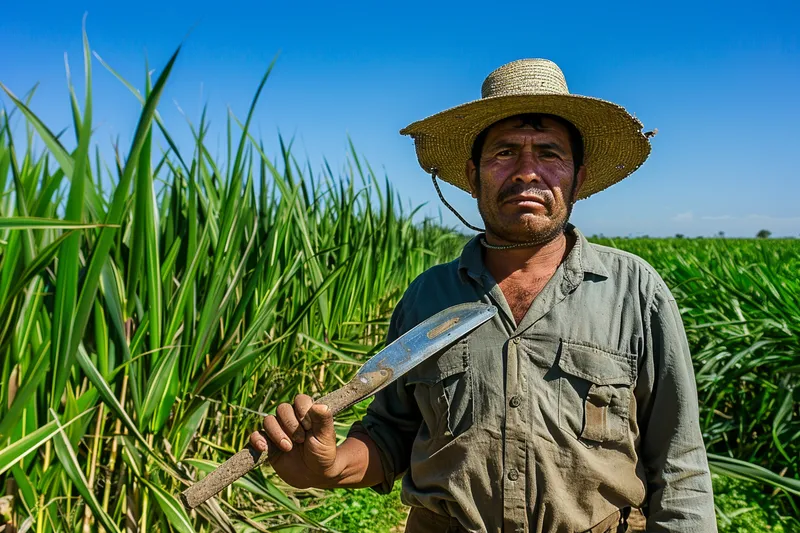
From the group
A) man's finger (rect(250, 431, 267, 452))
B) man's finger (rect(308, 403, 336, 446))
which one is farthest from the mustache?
man's finger (rect(250, 431, 267, 452))

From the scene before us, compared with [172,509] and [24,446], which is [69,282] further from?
[172,509]

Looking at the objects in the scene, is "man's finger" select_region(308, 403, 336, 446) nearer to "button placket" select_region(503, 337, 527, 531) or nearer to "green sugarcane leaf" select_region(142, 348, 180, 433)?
"button placket" select_region(503, 337, 527, 531)

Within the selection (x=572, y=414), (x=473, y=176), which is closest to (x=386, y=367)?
(x=572, y=414)

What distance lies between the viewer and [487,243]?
144cm

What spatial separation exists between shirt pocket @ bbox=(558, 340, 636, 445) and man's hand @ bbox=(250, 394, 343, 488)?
447 mm

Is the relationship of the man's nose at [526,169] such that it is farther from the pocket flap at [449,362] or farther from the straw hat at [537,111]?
the pocket flap at [449,362]

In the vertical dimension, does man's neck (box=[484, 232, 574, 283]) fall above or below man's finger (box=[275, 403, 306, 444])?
above

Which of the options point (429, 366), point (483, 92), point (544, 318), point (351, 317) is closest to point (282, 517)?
point (351, 317)

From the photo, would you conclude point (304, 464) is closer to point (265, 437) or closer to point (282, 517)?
point (265, 437)

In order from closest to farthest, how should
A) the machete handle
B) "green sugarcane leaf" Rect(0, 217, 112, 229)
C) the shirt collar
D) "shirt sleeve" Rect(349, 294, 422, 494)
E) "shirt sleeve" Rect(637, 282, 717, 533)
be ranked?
"green sugarcane leaf" Rect(0, 217, 112, 229), the machete handle, "shirt sleeve" Rect(637, 282, 717, 533), the shirt collar, "shirt sleeve" Rect(349, 294, 422, 494)

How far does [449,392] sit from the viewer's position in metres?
1.32

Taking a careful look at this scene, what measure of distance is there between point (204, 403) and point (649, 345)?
3.78 feet

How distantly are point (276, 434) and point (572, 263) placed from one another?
680mm

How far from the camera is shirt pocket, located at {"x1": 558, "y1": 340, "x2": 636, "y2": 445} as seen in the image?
1.25m
